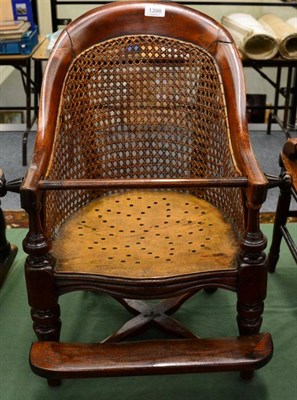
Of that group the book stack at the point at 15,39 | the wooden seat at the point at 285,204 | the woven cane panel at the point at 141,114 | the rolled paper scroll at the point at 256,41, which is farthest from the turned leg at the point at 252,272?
the book stack at the point at 15,39

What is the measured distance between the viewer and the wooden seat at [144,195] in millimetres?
1341

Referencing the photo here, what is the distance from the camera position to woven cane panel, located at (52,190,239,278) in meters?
1.40

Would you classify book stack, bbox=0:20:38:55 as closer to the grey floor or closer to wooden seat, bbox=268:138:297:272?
the grey floor

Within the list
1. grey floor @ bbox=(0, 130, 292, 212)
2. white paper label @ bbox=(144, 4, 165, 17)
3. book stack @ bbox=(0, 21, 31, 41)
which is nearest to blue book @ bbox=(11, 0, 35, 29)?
book stack @ bbox=(0, 21, 31, 41)

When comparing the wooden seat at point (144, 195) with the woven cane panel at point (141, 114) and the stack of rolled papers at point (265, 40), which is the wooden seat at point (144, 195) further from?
the stack of rolled papers at point (265, 40)

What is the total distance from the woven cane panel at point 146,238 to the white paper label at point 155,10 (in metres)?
0.56

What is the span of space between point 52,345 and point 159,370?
276 millimetres

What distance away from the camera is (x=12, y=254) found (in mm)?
2109

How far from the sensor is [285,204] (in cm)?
195

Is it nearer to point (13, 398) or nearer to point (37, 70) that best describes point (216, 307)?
point (13, 398)

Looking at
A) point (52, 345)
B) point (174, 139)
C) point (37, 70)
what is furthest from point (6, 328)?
point (37, 70)

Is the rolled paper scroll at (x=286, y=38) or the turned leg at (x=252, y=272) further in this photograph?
the rolled paper scroll at (x=286, y=38)

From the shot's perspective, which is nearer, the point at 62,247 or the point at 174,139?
the point at 62,247

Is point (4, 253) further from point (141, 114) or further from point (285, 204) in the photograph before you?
point (285, 204)
